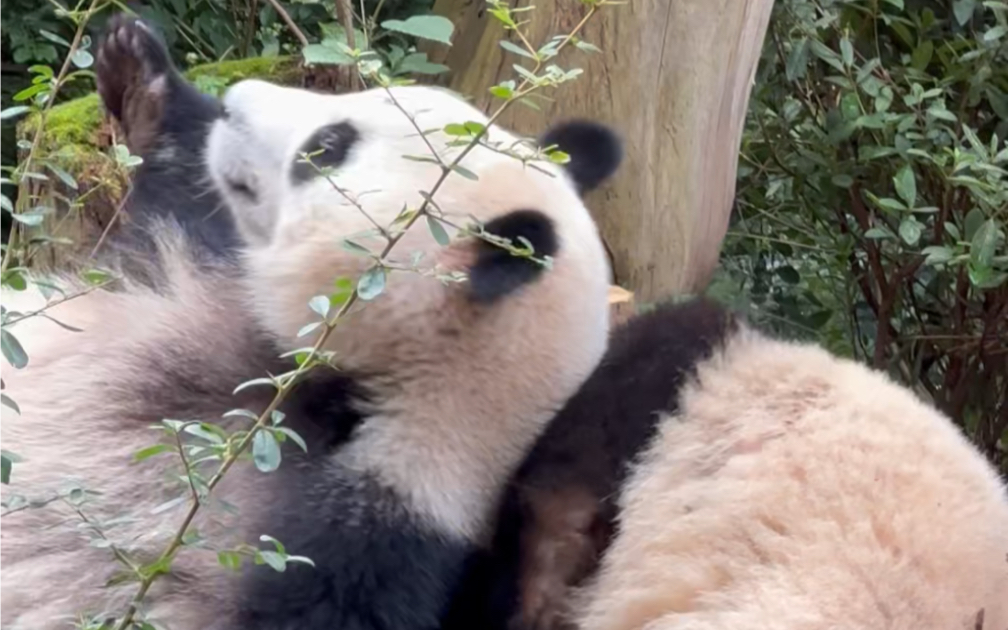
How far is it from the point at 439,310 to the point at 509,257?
0.14 meters

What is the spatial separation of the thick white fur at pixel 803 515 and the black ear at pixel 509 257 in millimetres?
304

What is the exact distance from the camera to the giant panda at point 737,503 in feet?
5.53

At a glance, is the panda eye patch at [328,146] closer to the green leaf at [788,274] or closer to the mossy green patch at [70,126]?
the mossy green patch at [70,126]

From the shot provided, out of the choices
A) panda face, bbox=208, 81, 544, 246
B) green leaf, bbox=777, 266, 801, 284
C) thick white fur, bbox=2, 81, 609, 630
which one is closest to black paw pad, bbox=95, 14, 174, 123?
panda face, bbox=208, 81, 544, 246

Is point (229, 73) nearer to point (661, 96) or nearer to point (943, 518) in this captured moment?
point (661, 96)

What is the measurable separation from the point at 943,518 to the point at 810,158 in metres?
1.97

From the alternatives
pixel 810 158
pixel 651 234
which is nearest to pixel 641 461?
pixel 651 234

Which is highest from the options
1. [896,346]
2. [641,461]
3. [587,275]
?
[587,275]

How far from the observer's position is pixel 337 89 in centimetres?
288

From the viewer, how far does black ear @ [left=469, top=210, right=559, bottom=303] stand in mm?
Answer: 1903

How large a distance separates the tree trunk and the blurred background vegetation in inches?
14.8

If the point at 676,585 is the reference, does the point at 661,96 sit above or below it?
above

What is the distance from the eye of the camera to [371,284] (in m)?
1.40

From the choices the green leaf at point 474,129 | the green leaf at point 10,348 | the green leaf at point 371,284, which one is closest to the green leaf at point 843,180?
the green leaf at point 474,129
